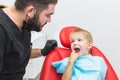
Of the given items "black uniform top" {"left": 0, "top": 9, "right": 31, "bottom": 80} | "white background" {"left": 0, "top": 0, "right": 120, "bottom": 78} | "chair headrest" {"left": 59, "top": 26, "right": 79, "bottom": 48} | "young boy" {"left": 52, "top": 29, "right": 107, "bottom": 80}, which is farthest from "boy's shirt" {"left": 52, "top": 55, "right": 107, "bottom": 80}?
"white background" {"left": 0, "top": 0, "right": 120, "bottom": 78}

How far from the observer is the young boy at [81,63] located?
5.62ft

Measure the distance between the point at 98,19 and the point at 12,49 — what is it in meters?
1.09

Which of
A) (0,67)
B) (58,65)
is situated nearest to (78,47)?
(58,65)

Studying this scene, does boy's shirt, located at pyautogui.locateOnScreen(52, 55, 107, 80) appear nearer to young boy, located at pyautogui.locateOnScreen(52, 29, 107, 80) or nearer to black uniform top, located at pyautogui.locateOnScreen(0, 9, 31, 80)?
young boy, located at pyautogui.locateOnScreen(52, 29, 107, 80)

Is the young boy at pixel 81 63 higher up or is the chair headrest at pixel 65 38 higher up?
the chair headrest at pixel 65 38

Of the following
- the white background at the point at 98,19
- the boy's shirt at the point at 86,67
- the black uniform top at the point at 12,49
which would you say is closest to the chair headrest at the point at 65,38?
the boy's shirt at the point at 86,67

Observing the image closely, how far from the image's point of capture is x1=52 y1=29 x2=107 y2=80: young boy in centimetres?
171

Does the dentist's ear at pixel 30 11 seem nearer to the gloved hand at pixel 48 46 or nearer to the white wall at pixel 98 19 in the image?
the gloved hand at pixel 48 46

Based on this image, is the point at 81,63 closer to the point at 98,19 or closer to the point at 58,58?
the point at 58,58

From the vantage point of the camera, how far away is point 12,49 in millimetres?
1354

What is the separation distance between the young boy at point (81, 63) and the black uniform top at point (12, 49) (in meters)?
0.33

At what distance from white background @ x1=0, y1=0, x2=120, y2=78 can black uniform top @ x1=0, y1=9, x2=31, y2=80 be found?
832 mm

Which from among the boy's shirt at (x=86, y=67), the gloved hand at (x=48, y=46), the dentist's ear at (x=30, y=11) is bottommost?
the boy's shirt at (x=86, y=67)

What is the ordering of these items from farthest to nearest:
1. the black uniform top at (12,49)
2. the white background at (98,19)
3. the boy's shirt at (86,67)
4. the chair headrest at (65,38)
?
the white background at (98,19), the chair headrest at (65,38), the boy's shirt at (86,67), the black uniform top at (12,49)
